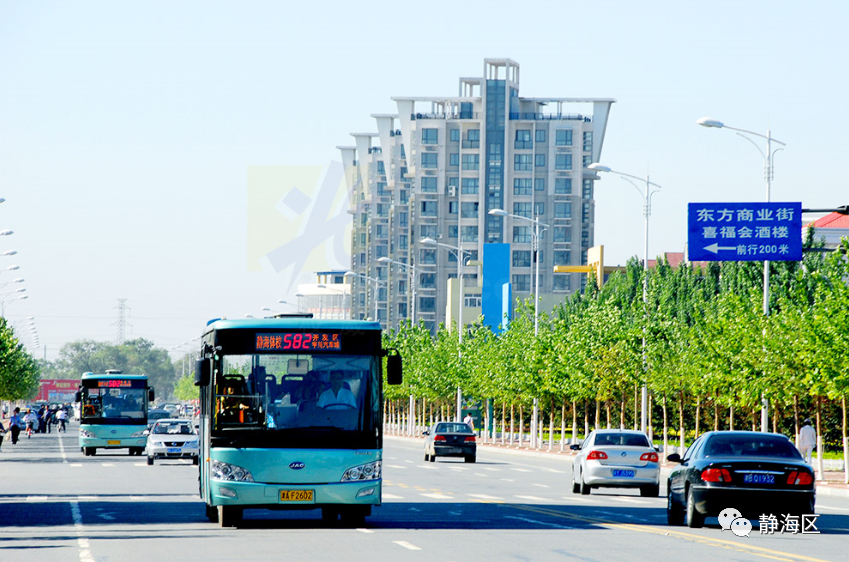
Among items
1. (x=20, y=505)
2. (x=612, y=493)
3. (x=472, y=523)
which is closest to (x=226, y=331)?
(x=472, y=523)

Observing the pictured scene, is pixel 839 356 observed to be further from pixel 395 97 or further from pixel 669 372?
pixel 395 97

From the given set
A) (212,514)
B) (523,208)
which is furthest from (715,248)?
(523,208)

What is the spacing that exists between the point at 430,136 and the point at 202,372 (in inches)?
5427

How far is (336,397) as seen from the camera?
2045cm

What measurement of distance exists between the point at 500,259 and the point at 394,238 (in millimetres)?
57745

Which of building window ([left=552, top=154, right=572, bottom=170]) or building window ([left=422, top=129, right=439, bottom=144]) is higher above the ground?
building window ([left=422, top=129, right=439, bottom=144])

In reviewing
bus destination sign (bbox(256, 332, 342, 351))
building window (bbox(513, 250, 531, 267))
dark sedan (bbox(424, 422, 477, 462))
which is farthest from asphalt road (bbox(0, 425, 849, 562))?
building window (bbox(513, 250, 531, 267))

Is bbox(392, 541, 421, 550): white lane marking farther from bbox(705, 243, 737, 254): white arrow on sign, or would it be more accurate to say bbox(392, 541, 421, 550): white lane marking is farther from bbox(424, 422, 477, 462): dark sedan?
bbox(424, 422, 477, 462): dark sedan

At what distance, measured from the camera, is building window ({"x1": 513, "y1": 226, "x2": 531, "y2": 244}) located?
155500 millimetres

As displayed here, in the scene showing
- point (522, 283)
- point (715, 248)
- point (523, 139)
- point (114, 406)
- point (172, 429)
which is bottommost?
point (172, 429)

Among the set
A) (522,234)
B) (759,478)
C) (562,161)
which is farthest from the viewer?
(562,161)

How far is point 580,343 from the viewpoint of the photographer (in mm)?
63469

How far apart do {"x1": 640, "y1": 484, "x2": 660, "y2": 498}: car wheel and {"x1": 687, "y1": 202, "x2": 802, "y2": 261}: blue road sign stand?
10572 mm

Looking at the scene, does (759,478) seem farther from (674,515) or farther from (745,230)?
(745,230)
